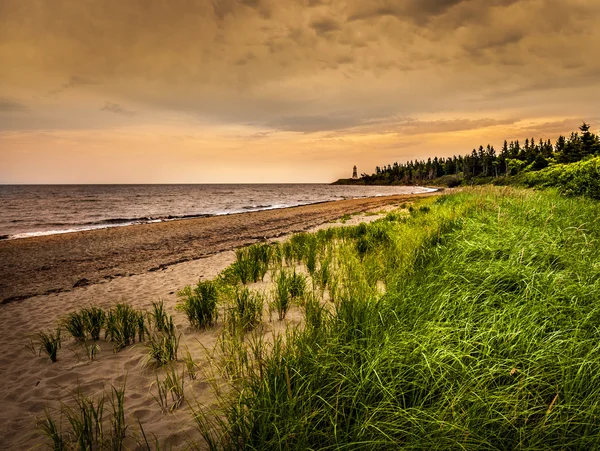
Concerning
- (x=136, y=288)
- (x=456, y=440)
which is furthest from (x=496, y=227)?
(x=136, y=288)

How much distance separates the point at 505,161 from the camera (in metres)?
79.7

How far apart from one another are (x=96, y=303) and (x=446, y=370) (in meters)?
8.05

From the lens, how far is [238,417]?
2.12 metres

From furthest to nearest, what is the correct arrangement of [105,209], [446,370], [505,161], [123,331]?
[505,161] → [105,209] → [123,331] → [446,370]

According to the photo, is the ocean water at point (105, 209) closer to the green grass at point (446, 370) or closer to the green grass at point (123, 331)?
the green grass at point (123, 331)

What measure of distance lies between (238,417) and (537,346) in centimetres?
254

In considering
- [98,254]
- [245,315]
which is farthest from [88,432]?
[98,254]

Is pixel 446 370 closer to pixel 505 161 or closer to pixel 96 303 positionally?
pixel 96 303

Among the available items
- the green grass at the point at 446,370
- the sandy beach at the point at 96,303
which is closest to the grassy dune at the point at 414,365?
the green grass at the point at 446,370

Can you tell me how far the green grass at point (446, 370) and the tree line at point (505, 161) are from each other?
27215mm

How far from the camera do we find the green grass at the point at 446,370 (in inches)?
71.6

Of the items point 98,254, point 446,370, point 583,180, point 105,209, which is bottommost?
point 98,254

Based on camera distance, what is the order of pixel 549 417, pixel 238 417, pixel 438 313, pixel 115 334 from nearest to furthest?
pixel 549 417
pixel 238 417
pixel 438 313
pixel 115 334

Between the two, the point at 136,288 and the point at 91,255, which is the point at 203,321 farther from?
the point at 91,255
